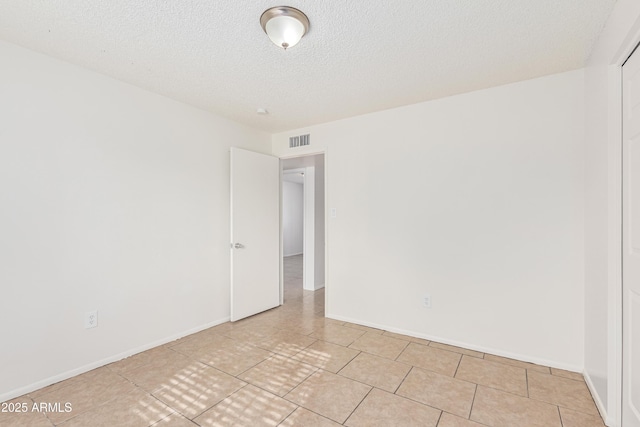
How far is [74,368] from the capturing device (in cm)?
222

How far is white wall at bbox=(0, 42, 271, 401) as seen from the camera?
197 centimetres

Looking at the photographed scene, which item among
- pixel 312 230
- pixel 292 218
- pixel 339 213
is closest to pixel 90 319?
pixel 339 213

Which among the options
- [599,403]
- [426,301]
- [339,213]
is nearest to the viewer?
[599,403]

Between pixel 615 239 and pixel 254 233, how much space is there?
10.4ft

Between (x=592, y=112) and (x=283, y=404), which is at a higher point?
(x=592, y=112)

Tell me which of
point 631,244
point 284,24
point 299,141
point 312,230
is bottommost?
point 312,230

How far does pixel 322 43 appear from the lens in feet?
6.30

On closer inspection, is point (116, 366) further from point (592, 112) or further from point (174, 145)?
point (592, 112)

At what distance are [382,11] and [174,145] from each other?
225 cm

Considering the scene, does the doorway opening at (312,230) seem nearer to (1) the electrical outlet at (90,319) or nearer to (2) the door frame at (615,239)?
(1) the electrical outlet at (90,319)

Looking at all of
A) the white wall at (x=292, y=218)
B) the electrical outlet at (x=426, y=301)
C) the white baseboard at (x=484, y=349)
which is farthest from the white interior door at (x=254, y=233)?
the white wall at (x=292, y=218)

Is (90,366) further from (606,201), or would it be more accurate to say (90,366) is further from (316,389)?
(606,201)

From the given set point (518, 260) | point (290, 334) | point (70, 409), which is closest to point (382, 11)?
point (518, 260)

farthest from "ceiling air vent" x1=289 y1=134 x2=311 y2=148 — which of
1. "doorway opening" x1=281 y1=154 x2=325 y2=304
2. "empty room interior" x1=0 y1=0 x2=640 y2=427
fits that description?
"doorway opening" x1=281 y1=154 x2=325 y2=304
